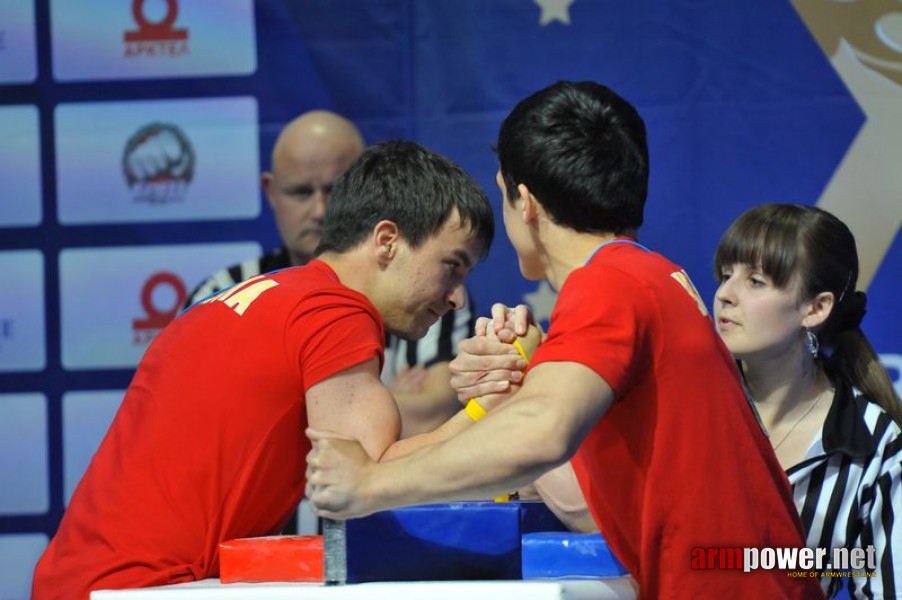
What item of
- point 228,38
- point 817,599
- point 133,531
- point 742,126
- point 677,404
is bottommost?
point 817,599

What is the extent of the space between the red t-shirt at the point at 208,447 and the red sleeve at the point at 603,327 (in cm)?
42

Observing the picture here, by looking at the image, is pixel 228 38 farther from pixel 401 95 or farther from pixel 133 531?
pixel 133 531

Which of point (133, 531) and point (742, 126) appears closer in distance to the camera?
point (133, 531)

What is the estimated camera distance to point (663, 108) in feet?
12.1

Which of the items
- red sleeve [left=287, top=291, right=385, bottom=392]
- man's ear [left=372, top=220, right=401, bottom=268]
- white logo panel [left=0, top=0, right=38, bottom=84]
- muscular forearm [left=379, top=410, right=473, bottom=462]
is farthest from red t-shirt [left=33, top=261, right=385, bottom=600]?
white logo panel [left=0, top=0, right=38, bottom=84]

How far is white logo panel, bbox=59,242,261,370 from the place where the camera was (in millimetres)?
3893

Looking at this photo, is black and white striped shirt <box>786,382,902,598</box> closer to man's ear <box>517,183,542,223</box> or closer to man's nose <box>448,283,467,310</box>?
man's nose <box>448,283,467,310</box>

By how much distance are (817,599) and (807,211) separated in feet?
3.90

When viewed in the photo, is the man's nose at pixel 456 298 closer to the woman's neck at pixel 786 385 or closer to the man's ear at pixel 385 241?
the man's ear at pixel 385 241

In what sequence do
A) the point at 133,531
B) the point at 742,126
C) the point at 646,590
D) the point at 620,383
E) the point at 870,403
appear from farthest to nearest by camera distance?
the point at 742,126, the point at 870,403, the point at 133,531, the point at 646,590, the point at 620,383

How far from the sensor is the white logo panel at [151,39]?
3.85 metres

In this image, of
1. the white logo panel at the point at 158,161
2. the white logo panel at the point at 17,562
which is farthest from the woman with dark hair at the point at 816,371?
the white logo panel at the point at 17,562

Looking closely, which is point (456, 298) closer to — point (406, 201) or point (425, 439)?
point (406, 201)

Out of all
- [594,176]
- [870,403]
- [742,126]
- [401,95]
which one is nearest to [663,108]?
[742,126]
